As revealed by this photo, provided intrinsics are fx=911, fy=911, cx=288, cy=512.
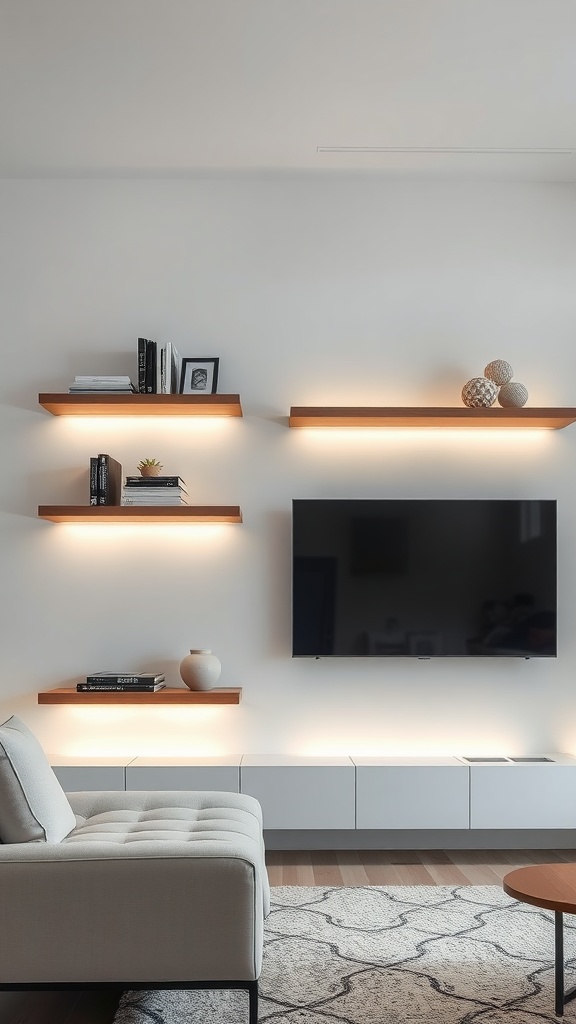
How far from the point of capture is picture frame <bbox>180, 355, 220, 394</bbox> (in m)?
4.21

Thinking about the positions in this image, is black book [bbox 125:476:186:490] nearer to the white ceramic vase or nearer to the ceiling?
the white ceramic vase

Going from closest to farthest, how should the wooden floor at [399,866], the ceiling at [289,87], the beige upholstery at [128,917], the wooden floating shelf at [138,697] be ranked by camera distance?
the beige upholstery at [128,917], the ceiling at [289,87], the wooden floor at [399,866], the wooden floating shelf at [138,697]

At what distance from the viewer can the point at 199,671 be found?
4.03m

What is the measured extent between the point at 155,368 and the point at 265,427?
59 centimetres

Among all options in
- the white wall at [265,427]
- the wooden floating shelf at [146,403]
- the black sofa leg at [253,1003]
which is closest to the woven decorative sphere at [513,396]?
the white wall at [265,427]

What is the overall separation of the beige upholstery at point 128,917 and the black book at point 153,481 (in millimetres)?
2054

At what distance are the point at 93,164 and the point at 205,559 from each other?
1915 mm

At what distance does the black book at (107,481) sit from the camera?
4078 millimetres

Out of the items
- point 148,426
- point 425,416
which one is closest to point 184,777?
point 148,426

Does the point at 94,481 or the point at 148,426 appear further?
the point at 148,426

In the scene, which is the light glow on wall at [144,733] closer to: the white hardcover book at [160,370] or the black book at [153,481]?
the black book at [153,481]

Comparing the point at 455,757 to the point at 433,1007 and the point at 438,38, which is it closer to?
the point at 433,1007

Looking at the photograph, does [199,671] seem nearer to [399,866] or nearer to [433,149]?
[399,866]

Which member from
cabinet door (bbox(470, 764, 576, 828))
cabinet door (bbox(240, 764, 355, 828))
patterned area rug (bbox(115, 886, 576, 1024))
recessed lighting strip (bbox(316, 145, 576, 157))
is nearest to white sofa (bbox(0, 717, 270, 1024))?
patterned area rug (bbox(115, 886, 576, 1024))
